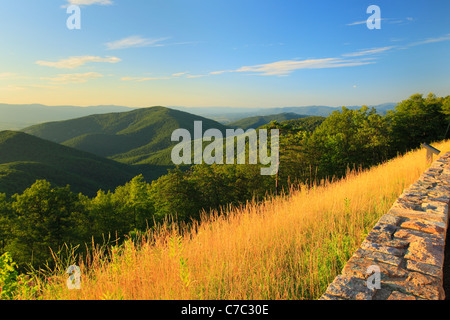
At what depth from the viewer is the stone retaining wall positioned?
1.71 m

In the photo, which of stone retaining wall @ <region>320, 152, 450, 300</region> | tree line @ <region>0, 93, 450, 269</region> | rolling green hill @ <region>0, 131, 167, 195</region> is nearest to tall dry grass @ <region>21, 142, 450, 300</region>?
stone retaining wall @ <region>320, 152, 450, 300</region>

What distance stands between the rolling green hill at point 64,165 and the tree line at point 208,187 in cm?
4648

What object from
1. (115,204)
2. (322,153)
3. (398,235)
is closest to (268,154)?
(322,153)

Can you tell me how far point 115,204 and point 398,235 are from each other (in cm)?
3088

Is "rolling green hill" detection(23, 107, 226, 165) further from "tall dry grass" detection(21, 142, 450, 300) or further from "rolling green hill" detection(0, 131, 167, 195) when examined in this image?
"tall dry grass" detection(21, 142, 450, 300)

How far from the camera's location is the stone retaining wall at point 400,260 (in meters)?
1.71

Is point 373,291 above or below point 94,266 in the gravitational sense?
above

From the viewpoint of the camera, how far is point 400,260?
2.04 meters

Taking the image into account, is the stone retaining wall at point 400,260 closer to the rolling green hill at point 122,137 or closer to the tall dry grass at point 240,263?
the tall dry grass at point 240,263

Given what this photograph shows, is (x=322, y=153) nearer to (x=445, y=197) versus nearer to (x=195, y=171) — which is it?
(x=195, y=171)

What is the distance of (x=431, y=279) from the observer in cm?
181

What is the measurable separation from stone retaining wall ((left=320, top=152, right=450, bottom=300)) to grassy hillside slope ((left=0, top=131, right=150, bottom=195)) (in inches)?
2987

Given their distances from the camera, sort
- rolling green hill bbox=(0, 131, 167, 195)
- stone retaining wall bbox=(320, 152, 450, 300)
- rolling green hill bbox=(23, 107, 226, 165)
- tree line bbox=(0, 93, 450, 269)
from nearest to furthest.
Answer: stone retaining wall bbox=(320, 152, 450, 300), tree line bbox=(0, 93, 450, 269), rolling green hill bbox=(0, 131, 167, 195), rolling green hill bbox=(23, 107, 226, 165)

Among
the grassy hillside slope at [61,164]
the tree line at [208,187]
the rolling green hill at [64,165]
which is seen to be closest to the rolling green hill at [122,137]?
the rolling green hill at [64,165]
